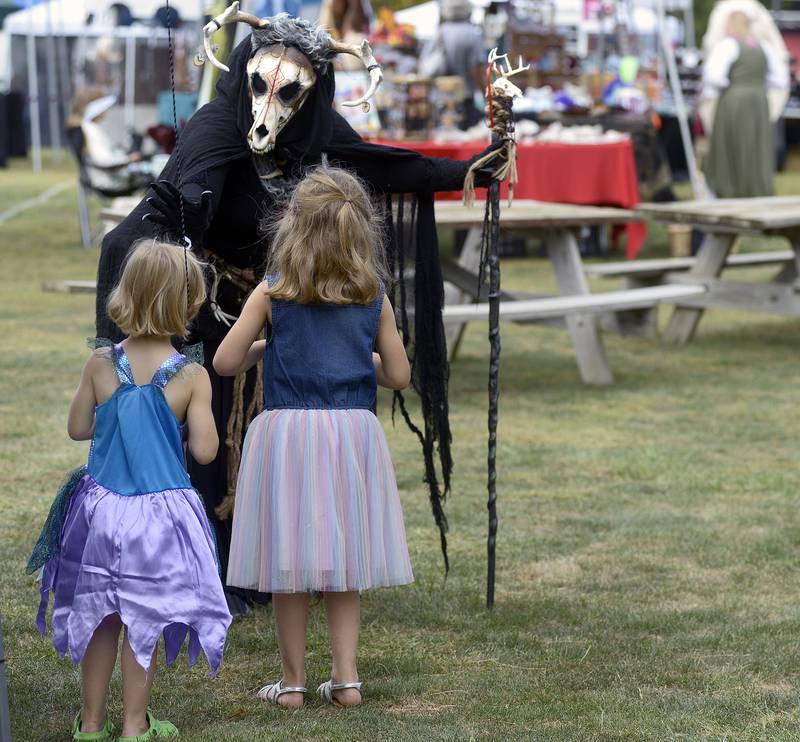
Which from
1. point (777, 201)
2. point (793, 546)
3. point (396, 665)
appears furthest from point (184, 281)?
point (777, 201)

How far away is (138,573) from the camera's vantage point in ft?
9.82

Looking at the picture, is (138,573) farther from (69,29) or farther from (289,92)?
(69,29)

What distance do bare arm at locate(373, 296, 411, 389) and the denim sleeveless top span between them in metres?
0.04

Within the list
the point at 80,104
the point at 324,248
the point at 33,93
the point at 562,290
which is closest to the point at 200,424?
the point at 324,248

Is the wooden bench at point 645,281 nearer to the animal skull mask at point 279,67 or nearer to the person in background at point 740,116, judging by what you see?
the person in background at point 740,116

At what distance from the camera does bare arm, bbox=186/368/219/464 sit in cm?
311

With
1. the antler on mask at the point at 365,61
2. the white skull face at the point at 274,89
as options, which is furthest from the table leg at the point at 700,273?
the white skull face at the point at 274,89

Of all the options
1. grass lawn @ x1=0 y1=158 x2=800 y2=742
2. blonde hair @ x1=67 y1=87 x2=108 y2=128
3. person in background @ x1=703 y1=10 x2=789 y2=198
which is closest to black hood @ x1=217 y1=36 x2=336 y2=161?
grass lawn @ x1=0 y1=158 x2=800 y2=742

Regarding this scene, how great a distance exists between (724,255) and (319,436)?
6653mm

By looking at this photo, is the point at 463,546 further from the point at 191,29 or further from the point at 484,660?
the point at 191,29

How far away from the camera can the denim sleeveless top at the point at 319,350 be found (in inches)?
132

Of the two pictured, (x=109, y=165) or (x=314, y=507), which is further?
(x=109, y=165)

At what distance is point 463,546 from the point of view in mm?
4961

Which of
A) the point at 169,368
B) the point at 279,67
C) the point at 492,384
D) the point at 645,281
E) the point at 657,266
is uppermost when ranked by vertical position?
the point at 279,67
